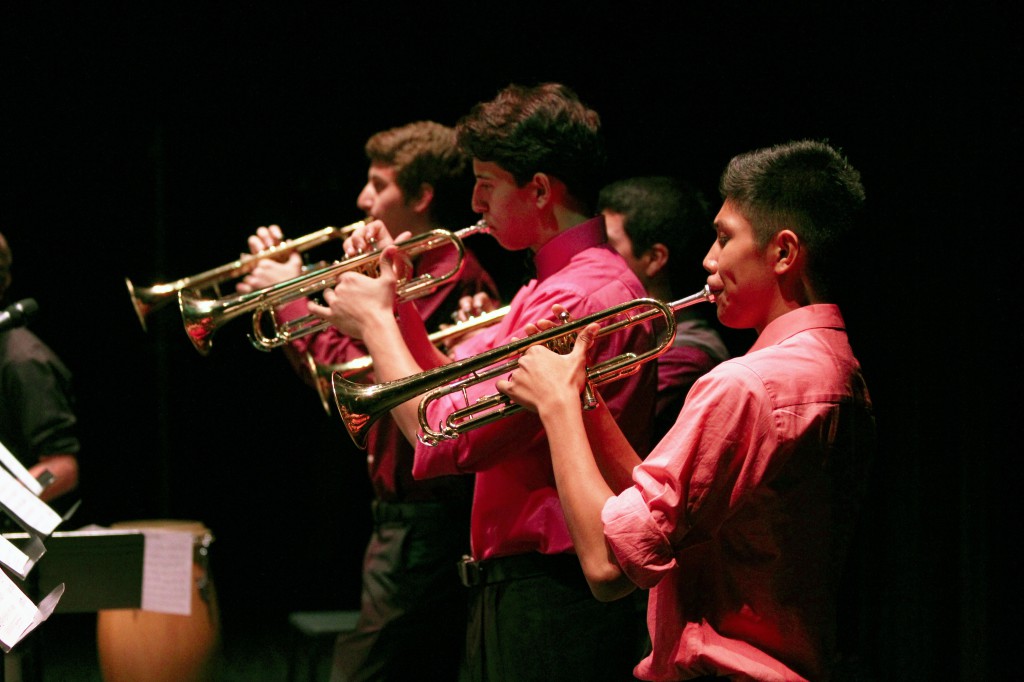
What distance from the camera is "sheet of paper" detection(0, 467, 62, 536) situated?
82.6 inches

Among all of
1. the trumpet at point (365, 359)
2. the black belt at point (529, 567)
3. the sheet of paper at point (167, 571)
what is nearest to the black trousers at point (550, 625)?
the black belt at point (529, 567)

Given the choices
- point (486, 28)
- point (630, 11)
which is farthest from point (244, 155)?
point (630, 11)

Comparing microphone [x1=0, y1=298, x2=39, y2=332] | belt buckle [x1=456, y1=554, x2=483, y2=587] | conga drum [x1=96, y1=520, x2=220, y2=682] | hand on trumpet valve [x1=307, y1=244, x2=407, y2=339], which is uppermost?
microphone [x1=0, y1=298, x2=39, y2=332]

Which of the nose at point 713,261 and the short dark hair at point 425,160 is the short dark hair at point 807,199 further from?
the short dark hair at point 425,160

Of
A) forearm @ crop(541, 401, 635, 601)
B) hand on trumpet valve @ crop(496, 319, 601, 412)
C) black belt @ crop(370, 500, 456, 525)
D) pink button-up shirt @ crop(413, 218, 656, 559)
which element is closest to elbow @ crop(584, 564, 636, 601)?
forearm @ crop(541, 401, 635, 601)

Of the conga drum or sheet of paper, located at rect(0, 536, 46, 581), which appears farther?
the conga drum

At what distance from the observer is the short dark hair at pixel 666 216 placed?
308cm

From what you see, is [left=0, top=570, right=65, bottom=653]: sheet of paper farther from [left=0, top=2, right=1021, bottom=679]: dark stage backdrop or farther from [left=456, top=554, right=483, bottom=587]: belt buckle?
[left=0, top=2, right=1021, bottom=679]: dark stage backdrop

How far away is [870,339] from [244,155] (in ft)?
8.80

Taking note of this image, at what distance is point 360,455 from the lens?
4.55 m

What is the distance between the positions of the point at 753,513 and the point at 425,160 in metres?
1.96

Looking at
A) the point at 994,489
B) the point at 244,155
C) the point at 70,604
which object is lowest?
the point at 994,489

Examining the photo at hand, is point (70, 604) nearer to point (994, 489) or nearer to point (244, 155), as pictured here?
point (244, 155)

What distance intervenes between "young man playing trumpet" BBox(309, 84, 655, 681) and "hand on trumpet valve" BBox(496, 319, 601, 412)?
235 millimetres
